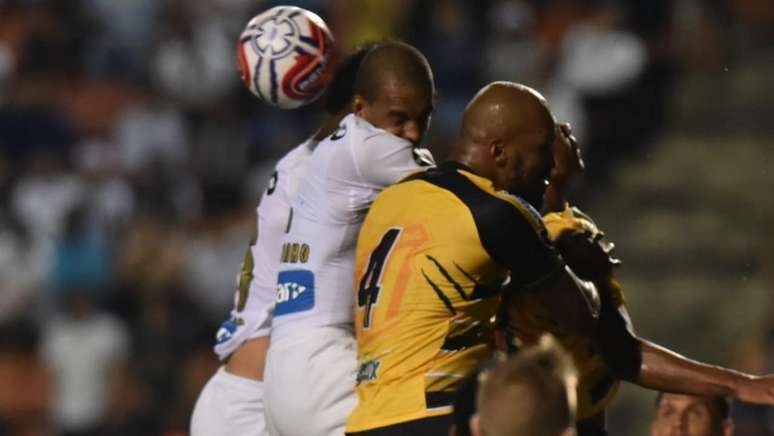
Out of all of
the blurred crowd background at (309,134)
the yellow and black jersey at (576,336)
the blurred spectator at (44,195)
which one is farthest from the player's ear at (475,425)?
the blurred spectator at (44,195)

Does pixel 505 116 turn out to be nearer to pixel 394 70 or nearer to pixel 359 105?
pixel 394 70

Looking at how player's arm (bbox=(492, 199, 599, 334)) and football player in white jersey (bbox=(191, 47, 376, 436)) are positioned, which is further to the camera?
football player in white jersey (bbox=(191, 47, 376, 436))

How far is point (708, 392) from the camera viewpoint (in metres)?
5.98

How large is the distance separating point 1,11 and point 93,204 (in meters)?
2.83

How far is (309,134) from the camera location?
45.4ft

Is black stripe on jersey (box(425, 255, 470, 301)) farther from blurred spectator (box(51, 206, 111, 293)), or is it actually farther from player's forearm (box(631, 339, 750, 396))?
blurred spectator (box(51, 206, 111, 293))

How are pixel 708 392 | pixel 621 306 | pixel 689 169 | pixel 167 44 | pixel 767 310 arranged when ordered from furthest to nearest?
1. pixel 167 44
2. pixel 689 169
3. pixel 767 310
4. pixel 621 306
5. pixel 708 392

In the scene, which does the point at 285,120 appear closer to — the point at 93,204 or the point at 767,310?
the point at 93,204

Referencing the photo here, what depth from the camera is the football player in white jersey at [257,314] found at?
6.61 metres

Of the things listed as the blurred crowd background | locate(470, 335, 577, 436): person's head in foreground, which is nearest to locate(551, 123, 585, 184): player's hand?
locate(470, 335, 577, 436): person's head in foreground

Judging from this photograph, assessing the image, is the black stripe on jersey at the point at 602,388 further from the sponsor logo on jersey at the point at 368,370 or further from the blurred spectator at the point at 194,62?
the blurred spectator at the point at 194,62

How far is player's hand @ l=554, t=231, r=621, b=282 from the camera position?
620cm

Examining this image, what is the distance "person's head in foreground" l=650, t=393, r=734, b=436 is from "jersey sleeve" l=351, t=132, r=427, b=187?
61.1 inches

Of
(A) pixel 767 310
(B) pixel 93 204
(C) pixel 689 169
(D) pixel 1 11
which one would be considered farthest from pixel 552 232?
(D) pixel 1 11
